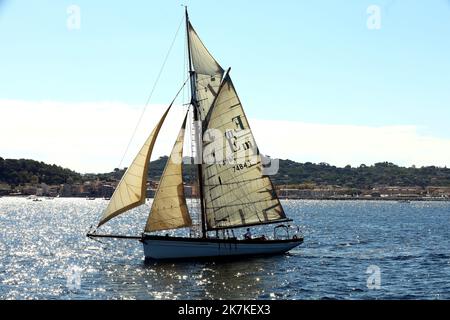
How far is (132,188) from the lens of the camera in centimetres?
4703

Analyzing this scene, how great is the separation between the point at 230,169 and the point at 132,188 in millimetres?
9289

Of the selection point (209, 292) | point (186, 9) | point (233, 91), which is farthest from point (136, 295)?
point (186, 9)

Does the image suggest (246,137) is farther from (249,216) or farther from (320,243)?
(320,243)

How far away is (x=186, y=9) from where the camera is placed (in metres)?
53.1

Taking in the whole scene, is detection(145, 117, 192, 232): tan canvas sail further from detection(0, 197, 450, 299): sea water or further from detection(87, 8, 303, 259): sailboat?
detection(0, 197, 450, 299): sea water

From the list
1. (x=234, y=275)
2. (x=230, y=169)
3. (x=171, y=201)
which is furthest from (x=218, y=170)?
(x=234, y=275)

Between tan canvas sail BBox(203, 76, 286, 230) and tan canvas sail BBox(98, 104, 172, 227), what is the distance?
6601 mm

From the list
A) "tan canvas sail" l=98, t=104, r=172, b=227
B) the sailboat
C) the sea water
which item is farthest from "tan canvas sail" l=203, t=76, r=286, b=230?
"tan canvas sail" l=98, t=104, r=172, b=227

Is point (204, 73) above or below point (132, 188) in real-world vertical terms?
above

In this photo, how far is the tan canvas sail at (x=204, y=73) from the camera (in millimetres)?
52375

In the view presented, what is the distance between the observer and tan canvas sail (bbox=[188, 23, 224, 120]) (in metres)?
52.4

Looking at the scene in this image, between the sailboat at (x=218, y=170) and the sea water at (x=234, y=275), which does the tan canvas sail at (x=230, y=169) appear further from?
the sea water at (x=234, y=275)

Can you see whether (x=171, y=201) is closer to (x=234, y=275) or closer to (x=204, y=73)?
(x=234, y=275)

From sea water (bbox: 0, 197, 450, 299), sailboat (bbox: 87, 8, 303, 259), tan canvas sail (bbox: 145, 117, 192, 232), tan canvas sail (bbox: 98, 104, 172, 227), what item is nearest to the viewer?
sea water (bbox: 0, 197, 450, 299)
